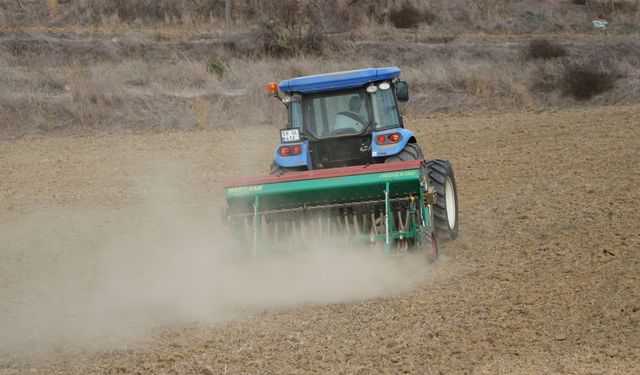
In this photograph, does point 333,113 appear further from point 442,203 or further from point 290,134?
point 442,203

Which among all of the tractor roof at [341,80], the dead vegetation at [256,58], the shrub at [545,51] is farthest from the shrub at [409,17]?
the tractor roof at [341,80]

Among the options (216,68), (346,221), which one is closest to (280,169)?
(346,221)

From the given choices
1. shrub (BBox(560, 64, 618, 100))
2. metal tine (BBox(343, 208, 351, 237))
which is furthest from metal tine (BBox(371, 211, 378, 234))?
shrub (BBox(560, 64, 618, 100))

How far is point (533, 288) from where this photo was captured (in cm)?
647

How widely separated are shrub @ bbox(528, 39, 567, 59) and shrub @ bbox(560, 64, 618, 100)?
4.07 metres

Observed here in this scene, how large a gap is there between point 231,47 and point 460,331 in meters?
20.3

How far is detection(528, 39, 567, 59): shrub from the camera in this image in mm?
22828

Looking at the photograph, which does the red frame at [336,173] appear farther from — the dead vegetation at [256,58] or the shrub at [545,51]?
the shrub at [545,51]

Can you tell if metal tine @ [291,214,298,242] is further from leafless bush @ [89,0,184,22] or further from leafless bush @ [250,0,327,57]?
leafless bush @ [89,0,184,22]

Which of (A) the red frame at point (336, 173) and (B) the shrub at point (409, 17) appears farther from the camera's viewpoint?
(B) the shrub at point (409, 17)

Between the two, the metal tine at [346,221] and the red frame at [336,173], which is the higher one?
the red frame at [336,173]

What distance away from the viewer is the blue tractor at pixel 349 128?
316 inches

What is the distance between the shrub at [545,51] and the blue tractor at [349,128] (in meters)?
15.3

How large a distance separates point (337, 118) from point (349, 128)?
6.3 inches
